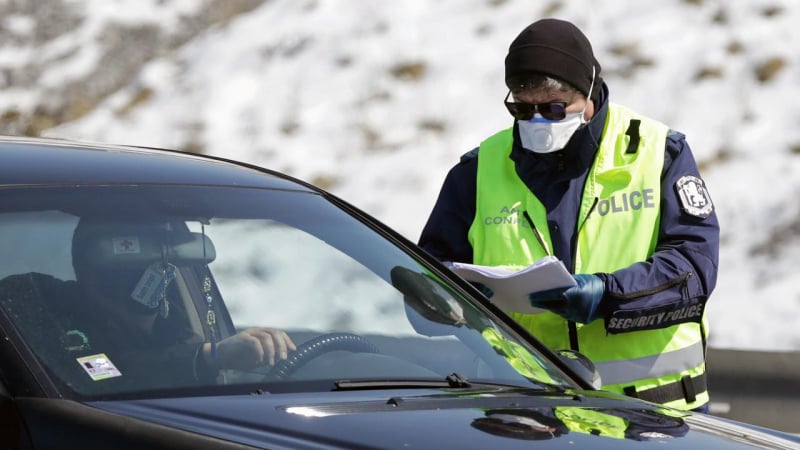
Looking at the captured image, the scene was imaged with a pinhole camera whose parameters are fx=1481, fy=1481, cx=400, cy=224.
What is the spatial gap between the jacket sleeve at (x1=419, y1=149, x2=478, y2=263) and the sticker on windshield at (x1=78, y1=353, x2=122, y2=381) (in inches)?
76.3

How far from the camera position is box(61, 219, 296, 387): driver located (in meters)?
2.61

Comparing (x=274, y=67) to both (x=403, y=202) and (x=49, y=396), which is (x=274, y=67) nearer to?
(x=403, y=202)

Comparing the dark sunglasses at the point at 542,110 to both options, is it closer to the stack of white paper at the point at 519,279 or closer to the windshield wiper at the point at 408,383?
the stack of white paper at the point at 519,279

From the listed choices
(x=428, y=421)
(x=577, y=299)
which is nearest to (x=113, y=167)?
(x=428, y=421)

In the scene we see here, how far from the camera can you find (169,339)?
2.72 metres

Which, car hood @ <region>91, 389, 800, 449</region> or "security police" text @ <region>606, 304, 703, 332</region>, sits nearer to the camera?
car hood @ <region>91, 389, 800, 449</region>

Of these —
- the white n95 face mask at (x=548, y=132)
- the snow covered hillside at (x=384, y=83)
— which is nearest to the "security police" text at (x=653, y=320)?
the white n95 face mask at (x=548, y=132)

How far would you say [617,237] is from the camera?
13.6 ft

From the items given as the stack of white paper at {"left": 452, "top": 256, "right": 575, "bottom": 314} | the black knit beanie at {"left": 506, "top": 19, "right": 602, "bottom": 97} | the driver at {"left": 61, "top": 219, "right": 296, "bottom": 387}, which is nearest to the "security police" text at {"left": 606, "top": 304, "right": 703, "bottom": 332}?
the stack of white paper at {"left": 452, "top": 256, "right": 575, "bottom": 314}

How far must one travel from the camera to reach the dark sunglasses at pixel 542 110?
13.9 feet

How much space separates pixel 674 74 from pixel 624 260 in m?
9.89

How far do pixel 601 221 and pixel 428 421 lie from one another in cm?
177

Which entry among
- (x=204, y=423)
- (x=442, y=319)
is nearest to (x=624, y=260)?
(x=442, y=319)

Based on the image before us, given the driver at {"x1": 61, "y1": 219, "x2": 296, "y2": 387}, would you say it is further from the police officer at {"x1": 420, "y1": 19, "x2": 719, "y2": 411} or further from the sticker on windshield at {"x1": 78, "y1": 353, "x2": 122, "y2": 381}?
the police officer at {"x1": 420, "y1": 19, "x2": 719, "y2": 411}
